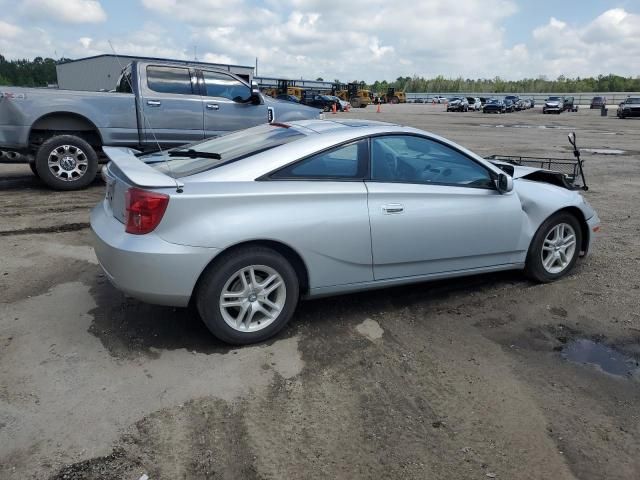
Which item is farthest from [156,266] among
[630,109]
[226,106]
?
[630,109]

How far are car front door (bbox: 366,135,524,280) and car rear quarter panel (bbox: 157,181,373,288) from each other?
6.1 inches

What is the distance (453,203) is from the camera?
4402 mm

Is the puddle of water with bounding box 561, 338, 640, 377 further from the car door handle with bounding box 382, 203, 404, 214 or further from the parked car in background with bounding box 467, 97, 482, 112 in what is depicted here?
the parked car in background with bounding box 467, 97, 482, 112

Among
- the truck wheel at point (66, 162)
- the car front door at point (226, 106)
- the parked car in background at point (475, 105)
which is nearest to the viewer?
the truck wheel at point (66, 162)

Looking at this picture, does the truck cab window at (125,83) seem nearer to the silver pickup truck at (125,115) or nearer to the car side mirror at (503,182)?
the silver pickup truck at (125,115)

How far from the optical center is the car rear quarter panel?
3496 mm

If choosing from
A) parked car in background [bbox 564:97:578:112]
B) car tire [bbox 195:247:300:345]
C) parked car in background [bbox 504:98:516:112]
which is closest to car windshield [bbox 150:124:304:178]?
car tire [bbox 195:247:300:345]

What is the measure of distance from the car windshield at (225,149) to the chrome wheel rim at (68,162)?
179 inches

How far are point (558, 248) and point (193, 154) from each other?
11.1 feet

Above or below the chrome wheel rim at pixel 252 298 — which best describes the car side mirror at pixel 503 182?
above

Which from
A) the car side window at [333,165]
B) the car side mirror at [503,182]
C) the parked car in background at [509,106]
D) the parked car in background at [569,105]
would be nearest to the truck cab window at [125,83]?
the car side window at [333,165]

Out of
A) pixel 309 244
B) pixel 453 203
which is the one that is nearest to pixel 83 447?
pixel 309 244

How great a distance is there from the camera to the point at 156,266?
345cm

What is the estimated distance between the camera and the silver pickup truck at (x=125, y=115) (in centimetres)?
808
